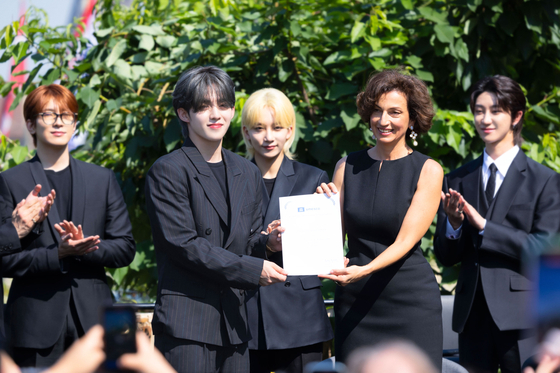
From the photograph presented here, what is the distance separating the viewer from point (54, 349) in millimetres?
3197

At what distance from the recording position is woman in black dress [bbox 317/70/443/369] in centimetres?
292

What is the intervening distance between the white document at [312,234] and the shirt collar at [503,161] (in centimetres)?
135

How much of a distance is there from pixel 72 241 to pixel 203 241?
1029 mm

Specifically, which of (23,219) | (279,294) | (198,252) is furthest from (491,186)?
(23,219)

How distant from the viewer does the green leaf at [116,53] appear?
184 inches

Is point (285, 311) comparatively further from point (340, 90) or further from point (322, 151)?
point (340, 90)

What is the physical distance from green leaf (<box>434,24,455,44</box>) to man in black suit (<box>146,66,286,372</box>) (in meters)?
2.25

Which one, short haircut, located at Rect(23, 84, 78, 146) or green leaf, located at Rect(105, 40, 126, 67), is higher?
green leaf, located at Rect(105, 40, 126, 67)

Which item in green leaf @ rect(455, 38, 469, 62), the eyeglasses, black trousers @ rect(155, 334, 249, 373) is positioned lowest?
black trousers @ rect(155, 334, 249, 373)

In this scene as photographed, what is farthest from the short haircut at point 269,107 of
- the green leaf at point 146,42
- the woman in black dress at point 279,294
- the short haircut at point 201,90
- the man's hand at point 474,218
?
the green leaf at point 146,42

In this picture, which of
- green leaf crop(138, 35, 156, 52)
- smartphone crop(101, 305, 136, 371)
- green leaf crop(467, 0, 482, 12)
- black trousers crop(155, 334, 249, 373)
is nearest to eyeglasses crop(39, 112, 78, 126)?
green leaf crop(138, 35, 156, 52)

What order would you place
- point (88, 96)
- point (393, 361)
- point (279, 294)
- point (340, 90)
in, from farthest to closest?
point (88, 96)
point (340, 90)
point (279, 294)
point (393, 361)

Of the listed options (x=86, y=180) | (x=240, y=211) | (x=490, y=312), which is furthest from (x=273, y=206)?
(x=490, y=312)

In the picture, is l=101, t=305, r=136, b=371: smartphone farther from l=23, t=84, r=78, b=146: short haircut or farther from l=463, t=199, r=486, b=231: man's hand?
l=23, t=84, r=78, b=146: short haircut
